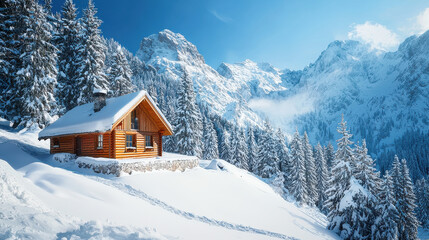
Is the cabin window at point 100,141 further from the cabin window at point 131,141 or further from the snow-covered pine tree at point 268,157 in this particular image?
the snow-covered pine tree at point 268,157

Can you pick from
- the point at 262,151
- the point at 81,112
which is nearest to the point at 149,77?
the point at 262,151

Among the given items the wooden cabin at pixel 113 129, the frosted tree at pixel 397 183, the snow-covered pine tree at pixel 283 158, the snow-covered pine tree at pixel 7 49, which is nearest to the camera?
the wooden cabin at pixel 113 129

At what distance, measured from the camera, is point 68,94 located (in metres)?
29.6

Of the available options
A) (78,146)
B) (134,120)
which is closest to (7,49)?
(78,146)

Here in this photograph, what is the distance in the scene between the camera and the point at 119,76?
32.3 metres

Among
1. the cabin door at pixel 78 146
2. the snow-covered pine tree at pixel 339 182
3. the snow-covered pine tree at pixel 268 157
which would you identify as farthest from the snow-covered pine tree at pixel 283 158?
the cabin door at pixel 78 146

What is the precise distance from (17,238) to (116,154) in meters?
13.4

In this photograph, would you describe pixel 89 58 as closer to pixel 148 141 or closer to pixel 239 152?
pixel 148 141

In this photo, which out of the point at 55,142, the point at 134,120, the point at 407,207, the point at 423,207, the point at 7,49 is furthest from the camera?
the point at 423,207

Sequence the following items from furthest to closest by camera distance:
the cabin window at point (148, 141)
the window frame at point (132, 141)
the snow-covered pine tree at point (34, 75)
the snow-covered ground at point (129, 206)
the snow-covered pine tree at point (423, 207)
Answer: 1. the snow-covered pine tree at point (423, 207)
2. the snow-covered pine tree at point (34, 75)
3. the cabin window at point (148, 141)
4. the window frame at point (132, 141)
5. the snow-covered ground at point (129, 206)

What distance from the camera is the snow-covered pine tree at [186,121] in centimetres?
3334

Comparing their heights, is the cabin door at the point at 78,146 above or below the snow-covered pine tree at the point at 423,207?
above

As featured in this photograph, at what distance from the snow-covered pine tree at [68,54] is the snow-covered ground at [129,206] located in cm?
1208

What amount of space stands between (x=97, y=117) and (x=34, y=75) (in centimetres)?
1216
